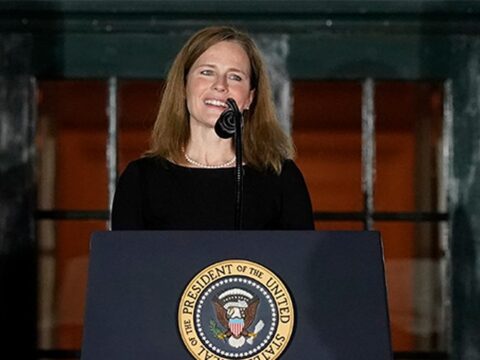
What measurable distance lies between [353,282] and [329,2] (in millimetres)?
1269

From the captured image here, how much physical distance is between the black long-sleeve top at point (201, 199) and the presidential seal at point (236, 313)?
39 cm

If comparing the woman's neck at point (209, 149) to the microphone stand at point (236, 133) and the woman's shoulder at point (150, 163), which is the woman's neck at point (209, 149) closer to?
the woman's shoulder at point (150, 163)

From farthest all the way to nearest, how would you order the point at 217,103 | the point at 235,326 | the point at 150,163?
1. the point at 150,163
2. the point at 217,103
3. the point at 235,326

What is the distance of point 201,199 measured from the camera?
2107 mm

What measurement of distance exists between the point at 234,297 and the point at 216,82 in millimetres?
491

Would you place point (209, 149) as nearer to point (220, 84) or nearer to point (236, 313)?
point (220, 84)

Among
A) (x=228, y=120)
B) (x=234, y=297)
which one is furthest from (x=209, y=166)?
(x=234, y=297)

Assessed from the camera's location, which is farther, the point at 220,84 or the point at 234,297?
the point at 220,84

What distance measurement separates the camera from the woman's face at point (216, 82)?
6.73 feet

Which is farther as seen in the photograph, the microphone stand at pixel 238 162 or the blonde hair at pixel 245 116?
the blonde hair at pixel 245 116

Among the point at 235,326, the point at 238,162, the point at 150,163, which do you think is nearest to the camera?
the point at 235,326

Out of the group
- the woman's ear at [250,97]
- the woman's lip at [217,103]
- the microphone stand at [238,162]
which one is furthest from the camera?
the woman's ear at [250,97]

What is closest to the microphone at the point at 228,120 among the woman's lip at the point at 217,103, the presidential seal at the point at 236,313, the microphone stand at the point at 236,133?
the microphone stand at the point at 236,133

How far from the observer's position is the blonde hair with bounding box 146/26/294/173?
2.13m
